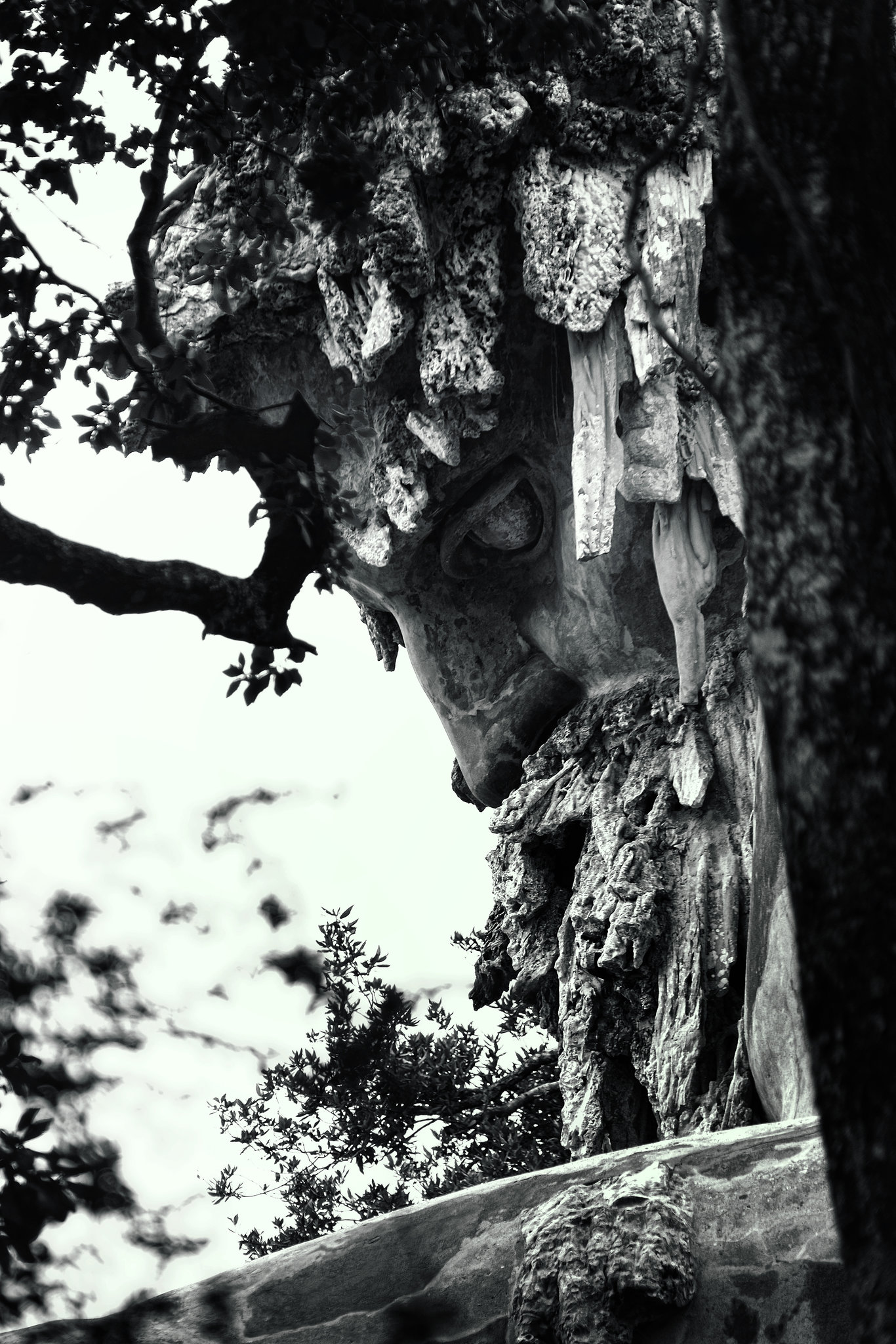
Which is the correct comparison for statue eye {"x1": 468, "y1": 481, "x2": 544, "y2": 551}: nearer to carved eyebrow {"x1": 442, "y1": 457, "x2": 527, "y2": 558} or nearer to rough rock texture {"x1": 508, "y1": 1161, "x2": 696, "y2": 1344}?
carved eyebrow {"x1": 442, "y1": 457, "x2": 527, "y2": 558}

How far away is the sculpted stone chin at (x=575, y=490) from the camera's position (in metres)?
9.84

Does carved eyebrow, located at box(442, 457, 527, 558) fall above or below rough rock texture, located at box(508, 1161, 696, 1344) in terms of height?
above

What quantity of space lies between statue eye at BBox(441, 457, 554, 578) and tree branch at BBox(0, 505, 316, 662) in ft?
21.5

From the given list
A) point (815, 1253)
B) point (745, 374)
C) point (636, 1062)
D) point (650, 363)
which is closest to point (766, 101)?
point (745, 374)

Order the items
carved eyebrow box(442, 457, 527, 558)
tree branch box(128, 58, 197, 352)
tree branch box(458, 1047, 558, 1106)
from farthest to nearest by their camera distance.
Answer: tree branch box(458, 1047, 558, 1106), carved eyebrow box(442, 457, 527, 558), tree branch box(128, 58, 197, 352)

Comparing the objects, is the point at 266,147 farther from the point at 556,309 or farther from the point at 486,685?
the point at 486,685

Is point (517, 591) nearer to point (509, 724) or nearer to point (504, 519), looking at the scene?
point (504, 519)

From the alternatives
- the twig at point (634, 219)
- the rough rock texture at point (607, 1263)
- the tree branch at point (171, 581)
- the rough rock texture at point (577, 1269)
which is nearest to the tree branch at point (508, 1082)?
the rough rock texture at point (577, 1269)

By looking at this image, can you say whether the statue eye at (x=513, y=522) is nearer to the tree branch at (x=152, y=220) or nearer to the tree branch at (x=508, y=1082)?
the tree branch at (x=508, y=1082)

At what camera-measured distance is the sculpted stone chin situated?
9.84 m

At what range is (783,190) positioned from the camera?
2162 mm

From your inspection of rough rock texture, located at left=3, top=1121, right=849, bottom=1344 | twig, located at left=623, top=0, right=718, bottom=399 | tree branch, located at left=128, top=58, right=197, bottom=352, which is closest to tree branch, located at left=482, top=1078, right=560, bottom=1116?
rough rock texture, located at left=3, top=1121, right=849, bottom=1344

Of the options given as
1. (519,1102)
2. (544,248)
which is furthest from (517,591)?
(519,1102)

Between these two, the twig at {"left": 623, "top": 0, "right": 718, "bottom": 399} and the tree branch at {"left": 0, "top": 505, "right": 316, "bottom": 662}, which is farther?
the tree branch at {"left": 0, "top": 505, "right": 316, "bottom": 662}
